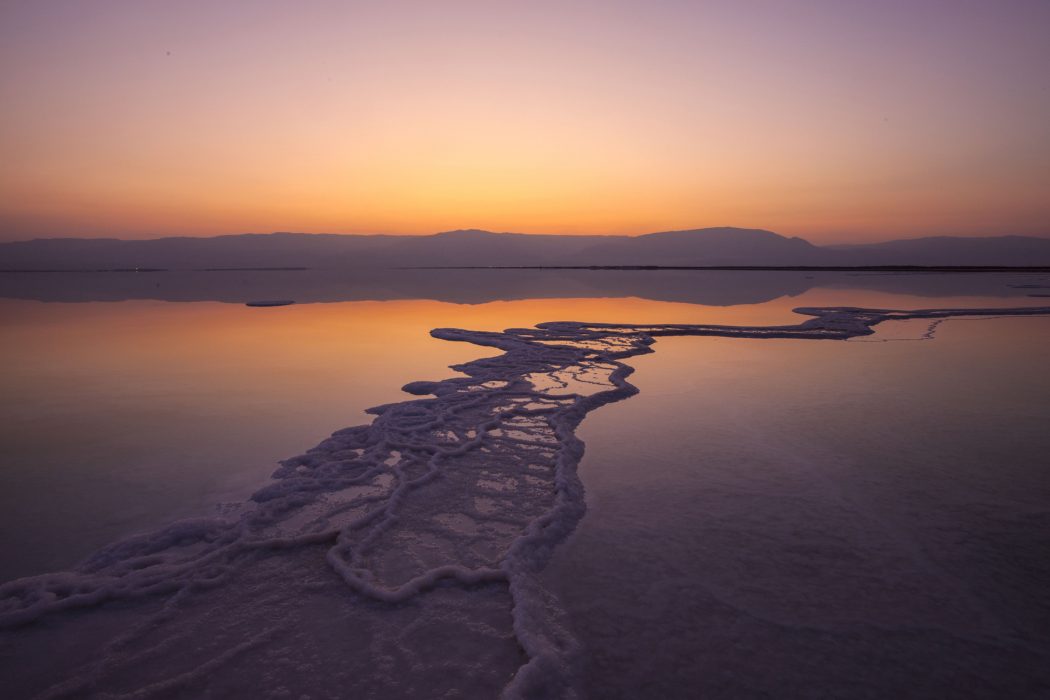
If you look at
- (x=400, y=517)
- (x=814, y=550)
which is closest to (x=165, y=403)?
(x=400, y=517)

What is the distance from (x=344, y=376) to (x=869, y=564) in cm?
939

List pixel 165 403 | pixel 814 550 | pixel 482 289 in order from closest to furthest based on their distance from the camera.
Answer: pixel 814 550
pixel 165 403
pixel 482 289

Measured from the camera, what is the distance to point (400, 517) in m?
4.96

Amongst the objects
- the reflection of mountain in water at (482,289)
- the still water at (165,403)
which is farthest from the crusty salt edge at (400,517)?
the reflection of mountain in water at (482,289)

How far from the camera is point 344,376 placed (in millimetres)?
11000

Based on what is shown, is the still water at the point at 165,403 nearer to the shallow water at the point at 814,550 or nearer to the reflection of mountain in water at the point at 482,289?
the shallow water at the point at 814,550

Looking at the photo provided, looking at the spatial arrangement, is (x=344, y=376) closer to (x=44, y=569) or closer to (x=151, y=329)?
(x=44, y=569)

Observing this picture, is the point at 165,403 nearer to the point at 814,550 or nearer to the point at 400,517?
the point at 400,517

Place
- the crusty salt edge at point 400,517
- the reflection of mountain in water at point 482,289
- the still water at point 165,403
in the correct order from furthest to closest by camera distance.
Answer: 1. the reflection of mountain in water at point 482,289
2. the still water at point 165,403
3. the crusty salt edge at point 400,517

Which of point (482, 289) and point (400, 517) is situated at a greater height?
point (482, 289)

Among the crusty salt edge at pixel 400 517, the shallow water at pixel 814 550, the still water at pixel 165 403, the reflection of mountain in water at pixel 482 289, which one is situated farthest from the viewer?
the reflection of mountain in water at pixel 482 289

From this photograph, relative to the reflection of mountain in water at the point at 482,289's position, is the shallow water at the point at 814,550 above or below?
below

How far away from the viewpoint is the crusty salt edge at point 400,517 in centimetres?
364

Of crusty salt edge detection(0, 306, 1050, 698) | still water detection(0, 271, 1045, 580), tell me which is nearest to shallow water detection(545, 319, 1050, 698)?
crusty salt edge detection(0, 306, 1050, 698)
